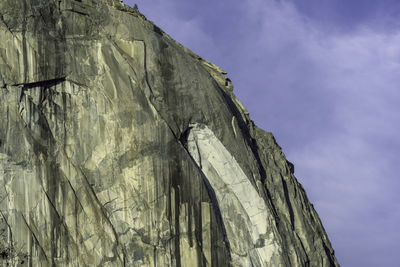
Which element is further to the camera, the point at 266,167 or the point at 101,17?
the point at 266,167

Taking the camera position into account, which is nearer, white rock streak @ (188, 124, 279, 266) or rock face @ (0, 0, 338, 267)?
rock face @ (0, 0, 338, 267)

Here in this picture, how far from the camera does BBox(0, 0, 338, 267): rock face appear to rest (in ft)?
158

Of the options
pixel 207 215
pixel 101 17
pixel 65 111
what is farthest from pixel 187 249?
pixel 101 17

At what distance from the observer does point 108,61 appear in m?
51.1

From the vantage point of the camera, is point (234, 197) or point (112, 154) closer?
point (112, 154)

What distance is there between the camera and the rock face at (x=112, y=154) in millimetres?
48094

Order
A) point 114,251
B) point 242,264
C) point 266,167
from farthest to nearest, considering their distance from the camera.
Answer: point 266,167 < point 242,264 < point 114,251

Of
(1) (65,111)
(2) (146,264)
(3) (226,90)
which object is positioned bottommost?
(2) (146,264)

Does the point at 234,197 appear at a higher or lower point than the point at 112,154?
lower

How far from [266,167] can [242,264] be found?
9680 mm

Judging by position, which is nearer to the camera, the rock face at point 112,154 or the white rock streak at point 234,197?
the rock face at point 112,154

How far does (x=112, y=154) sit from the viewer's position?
49.8m

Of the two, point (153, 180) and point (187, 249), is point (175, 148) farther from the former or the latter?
point (187, 249)

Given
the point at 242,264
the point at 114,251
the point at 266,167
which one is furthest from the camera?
the point at 266,167
